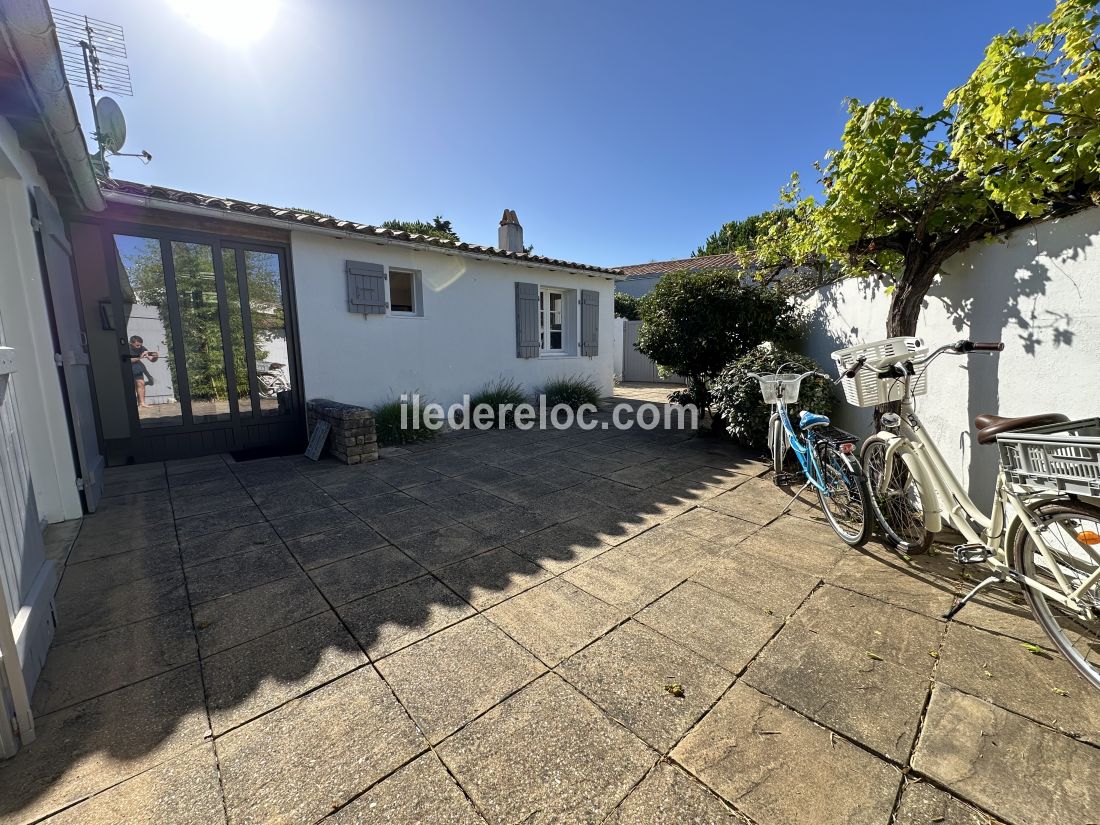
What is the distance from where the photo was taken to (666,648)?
197 centimetres

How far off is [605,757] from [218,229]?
604cm

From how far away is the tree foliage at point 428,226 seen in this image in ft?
65.5

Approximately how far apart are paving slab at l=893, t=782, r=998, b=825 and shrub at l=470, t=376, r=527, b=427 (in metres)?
6.07

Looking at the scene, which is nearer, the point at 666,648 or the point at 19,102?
the point at 666,648

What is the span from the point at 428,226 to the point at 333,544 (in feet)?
69.8

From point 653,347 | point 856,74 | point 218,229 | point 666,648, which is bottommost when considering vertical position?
point 666,648

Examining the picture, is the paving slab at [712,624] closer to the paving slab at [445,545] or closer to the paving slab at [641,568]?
the paving slab at [641,568]

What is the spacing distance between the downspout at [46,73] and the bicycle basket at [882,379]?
4.30 metres

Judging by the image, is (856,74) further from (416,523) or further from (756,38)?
(416,523)

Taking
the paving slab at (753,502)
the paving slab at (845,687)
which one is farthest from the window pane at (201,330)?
the paving slab at (845,687)

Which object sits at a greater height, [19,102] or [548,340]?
[19,102]

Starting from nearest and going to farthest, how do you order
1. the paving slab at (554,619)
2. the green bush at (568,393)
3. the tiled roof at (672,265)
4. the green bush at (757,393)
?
the paving slab at (554,619), the green bush at (757,393), the green bush at (568,393), the tiled roof at (672,265)

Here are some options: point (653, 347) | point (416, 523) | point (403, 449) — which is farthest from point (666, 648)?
point (653, 347)

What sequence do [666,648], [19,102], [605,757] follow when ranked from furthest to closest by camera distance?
[19,102]
[666,648]
[605,757]
